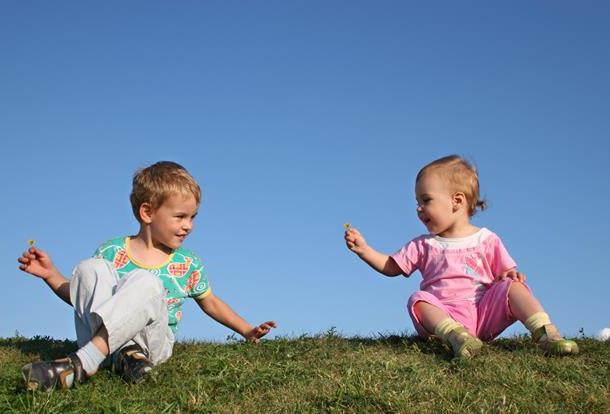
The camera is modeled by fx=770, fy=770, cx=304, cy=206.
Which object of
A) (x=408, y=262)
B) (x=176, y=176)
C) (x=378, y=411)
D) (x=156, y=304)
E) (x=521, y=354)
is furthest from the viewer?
(x=408, y=262)

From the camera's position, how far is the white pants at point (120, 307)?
6.59 m

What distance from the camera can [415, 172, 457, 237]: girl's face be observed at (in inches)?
342

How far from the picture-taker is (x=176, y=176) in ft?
26.6

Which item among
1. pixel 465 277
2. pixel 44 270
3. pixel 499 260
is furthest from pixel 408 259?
pixel 44 270

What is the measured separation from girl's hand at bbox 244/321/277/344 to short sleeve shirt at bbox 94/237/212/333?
2.23 ft

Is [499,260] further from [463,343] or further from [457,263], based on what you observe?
[463,343]

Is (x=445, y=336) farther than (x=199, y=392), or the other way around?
(x=445, y=336)

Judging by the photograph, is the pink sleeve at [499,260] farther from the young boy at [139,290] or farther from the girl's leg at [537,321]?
the young boy at [139,290]

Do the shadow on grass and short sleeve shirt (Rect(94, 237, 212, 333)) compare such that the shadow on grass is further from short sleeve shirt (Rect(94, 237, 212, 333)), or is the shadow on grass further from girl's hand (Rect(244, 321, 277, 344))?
girl's hand (Rect(244, 321, 277, 344))

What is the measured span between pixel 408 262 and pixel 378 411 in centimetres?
330

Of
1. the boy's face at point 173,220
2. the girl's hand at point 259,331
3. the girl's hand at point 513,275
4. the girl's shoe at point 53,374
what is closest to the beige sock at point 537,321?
the girl's hand at point 513,275

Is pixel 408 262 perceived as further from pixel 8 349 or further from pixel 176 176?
pixel 8 349

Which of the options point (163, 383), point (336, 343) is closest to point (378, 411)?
point (163, 383)

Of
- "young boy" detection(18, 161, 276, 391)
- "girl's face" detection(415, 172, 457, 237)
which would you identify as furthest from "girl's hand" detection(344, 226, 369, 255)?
"young boy" detection(18, 161, 276, 391)
